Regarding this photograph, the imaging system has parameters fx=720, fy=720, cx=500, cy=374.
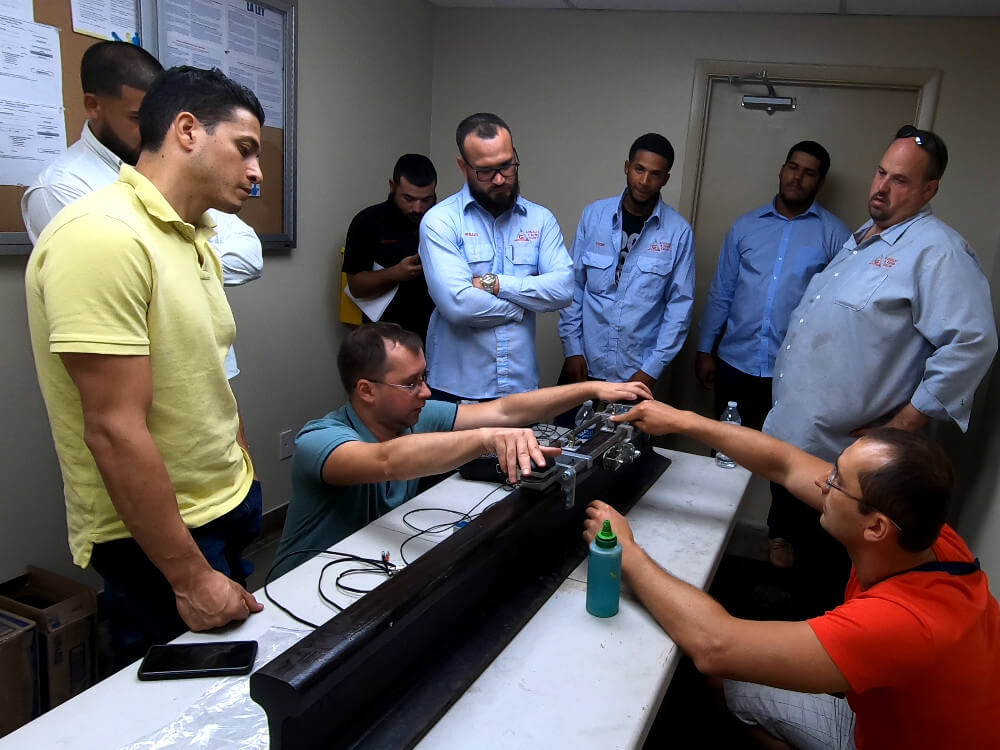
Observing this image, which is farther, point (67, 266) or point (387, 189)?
point (387, 189)

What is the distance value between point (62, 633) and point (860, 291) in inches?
100

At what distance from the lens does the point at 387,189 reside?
3703 millimetres

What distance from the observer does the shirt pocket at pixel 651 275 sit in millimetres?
3051

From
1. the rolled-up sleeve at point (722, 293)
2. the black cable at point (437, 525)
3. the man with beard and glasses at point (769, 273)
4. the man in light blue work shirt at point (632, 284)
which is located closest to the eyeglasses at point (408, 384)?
the black cable at point (437, 525)

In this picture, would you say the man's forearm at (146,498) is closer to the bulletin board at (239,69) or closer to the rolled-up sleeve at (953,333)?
the bulletin board at (239,69)

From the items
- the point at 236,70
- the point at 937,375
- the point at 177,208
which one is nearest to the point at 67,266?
the point at 177,208

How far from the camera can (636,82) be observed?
3666 mm

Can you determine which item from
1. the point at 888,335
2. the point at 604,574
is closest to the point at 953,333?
the point at 888,335

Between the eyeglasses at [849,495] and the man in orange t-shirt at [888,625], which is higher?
the eyeglasses at [849,495]

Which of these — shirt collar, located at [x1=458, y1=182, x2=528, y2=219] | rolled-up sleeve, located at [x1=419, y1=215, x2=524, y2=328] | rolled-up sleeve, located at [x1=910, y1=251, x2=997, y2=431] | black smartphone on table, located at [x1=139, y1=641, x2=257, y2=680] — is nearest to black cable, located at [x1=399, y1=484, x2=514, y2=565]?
black smartphone on table, located at [x1=139, y1=641, x2=257, y2=680]

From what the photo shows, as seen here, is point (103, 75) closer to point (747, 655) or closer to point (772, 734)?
point (747, 655)

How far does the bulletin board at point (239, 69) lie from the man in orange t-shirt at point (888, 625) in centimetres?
207

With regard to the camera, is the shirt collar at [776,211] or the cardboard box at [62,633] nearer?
the cardboard box at [62,633]

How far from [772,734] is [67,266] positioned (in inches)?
67.4
